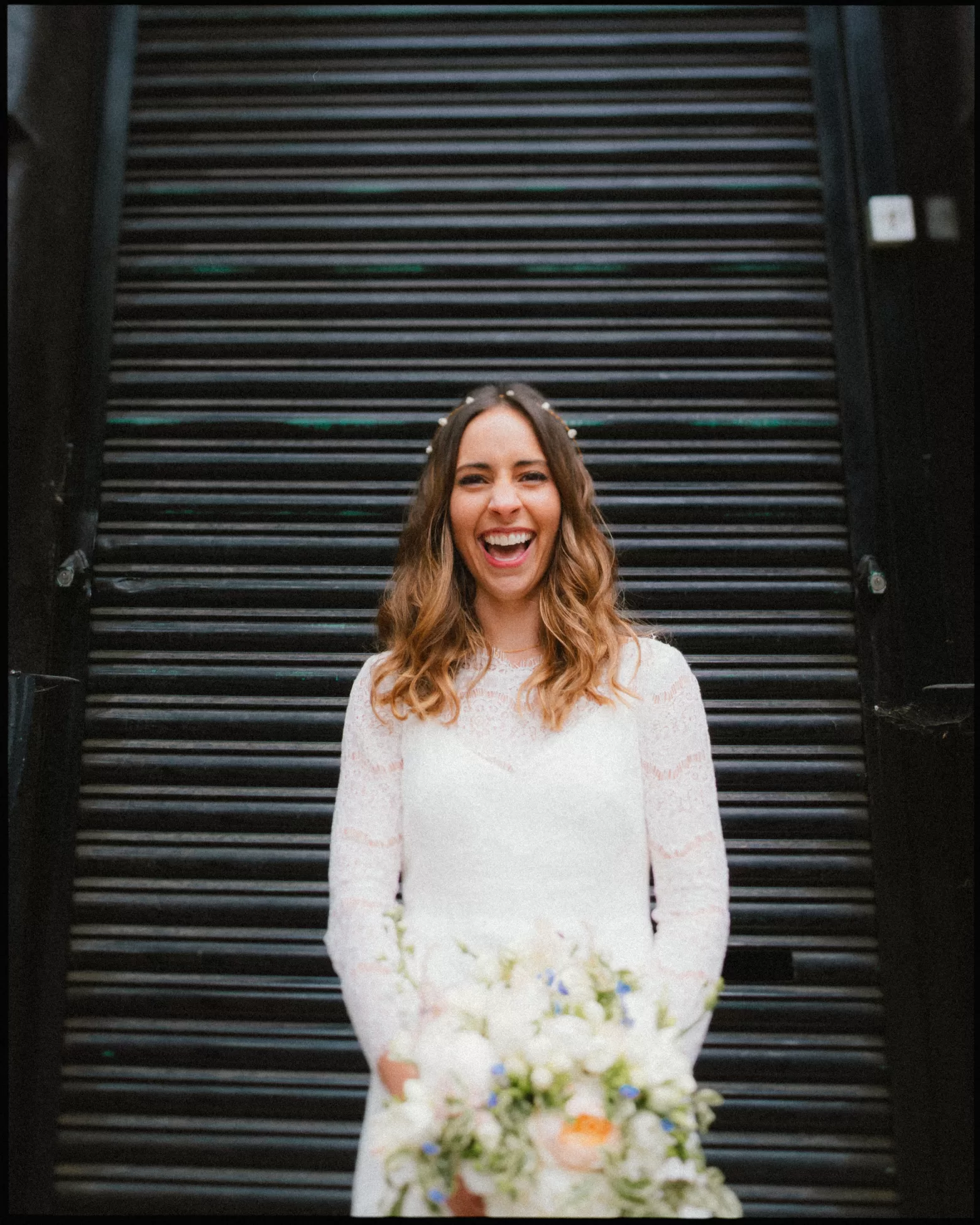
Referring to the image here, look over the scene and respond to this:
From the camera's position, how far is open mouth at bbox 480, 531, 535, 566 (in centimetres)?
200

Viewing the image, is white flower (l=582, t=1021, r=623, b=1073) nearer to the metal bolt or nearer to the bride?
the bride

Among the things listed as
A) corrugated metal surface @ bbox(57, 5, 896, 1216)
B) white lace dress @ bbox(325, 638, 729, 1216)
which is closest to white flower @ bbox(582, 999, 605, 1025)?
white lace dress @ bbox(325, 638, 729, 1216)

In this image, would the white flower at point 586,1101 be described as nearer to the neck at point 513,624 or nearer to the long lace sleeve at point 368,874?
the long lace sleeve at point 368,874

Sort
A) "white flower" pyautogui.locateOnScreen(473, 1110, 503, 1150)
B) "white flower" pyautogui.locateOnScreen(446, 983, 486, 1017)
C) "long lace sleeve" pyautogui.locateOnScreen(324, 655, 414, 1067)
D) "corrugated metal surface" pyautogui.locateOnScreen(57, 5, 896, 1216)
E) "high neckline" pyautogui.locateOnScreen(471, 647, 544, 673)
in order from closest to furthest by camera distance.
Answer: "white flower" pyautogui.locateOnScreen(473, 1110, 503, 1150), "white flower" pyautogui.locateOnScreen(446, 983, 486, 1017), "long lace sleeve" pyautogui.locateOnScreen(324, 655, 414, 1067), "high neckline" pyautogui.locateOnScreen(471, 647, 544, 673), "corrugated metal surface" pyautogui.locateOnScreen(57, 5, 896, 1216)

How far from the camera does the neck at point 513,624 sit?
2.10 m

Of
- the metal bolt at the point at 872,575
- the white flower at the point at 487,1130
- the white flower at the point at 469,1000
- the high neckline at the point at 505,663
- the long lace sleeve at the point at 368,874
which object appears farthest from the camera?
the metal bolt at the point at 872,575

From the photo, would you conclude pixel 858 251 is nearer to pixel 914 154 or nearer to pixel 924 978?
pixel 914 154

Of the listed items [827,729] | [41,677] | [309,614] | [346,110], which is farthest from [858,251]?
[41,677]

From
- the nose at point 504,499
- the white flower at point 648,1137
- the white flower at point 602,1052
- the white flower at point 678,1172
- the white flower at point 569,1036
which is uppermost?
→ the nose at point 504,499

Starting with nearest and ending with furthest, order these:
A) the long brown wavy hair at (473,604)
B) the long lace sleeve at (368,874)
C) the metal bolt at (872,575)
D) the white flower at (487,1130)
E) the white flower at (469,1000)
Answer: the white flower at (487,1130), the white flower at (469,1000), the long lace sleeve at (368,874), the long brown wavy hair at (473,604), the metal bolt at (872,575)

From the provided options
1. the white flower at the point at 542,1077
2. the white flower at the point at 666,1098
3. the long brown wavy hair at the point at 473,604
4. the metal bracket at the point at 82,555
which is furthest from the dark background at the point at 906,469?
the white flower at the point at 542,1077

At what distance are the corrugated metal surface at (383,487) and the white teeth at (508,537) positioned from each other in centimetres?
100

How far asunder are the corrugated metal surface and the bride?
2.96 ft

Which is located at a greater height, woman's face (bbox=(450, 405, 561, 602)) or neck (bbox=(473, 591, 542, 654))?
woman's face (bbox=(450, 405, 561, 602))
